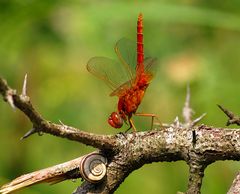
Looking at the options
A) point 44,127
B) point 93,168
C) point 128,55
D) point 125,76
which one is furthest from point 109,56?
point 44,127

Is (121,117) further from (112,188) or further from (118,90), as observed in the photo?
(112,188)

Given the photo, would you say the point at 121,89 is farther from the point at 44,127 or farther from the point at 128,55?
the point at 44,127

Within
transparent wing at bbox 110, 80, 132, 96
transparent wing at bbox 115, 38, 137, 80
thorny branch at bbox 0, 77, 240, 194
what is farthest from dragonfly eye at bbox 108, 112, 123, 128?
thorny branch at bbox 0, 77, 240, 194

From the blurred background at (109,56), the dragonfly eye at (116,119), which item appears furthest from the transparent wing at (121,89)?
the blurred background at (109,56)

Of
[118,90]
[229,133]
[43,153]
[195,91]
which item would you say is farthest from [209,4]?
[229,133]

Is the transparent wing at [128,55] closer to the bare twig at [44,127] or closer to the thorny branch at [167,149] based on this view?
the thorny branch at [167,149]

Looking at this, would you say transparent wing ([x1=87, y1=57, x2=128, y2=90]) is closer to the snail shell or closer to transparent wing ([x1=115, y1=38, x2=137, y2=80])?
transparent wing ([x1=115, y1=38, x2=137, y2=80])

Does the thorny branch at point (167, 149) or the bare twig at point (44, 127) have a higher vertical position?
the bare twig at point (44, 127)
